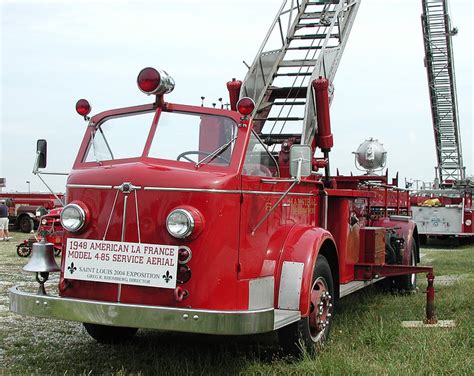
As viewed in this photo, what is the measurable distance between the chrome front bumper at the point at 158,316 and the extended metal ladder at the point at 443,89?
2175 cm

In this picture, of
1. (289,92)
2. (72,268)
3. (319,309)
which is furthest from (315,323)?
(289,92)

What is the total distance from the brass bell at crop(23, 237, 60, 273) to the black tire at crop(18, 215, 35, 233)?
1995 cm

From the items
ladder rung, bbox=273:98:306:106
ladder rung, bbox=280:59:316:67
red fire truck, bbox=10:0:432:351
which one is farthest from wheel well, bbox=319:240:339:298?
ladder rung, bbox=280:59:316:67

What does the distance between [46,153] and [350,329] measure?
3.36 m

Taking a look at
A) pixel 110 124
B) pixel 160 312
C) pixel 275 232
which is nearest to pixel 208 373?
pixel 160 312

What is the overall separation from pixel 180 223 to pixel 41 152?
1734 millimetres

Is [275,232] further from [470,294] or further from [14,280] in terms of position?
[14,280]

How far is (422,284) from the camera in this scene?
10250 millimetres

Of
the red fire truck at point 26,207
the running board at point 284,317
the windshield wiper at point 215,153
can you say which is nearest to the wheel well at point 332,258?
the running board at point 284,317

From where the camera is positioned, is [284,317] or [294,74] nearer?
[284,317]

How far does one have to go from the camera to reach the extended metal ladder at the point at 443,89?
2402cm

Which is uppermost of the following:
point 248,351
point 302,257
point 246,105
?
point 246,105

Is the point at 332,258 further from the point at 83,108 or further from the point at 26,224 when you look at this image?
the point at 26,224

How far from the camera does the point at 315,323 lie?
214 inches
